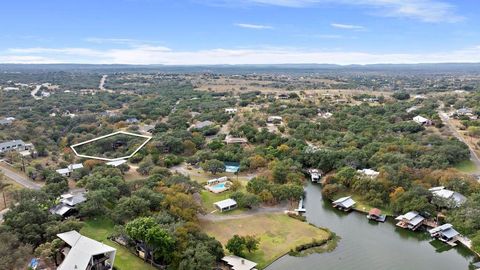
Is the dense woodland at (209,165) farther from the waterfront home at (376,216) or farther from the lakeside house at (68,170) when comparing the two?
the waterfront home at (376,216)

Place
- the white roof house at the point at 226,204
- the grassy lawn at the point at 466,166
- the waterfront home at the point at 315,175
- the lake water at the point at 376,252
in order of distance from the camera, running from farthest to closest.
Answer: the grassy lawn at the point at 466,166 → the waterfront home at the point at 315,175 → the white roof house at the point at 226,204 → the lake water at the point at 376,252

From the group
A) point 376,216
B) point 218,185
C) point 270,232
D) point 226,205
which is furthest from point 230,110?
point 270,232

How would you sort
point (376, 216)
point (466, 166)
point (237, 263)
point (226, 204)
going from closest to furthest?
point (237, 263), point (376, 216), point (226, 204), point (466, 166)

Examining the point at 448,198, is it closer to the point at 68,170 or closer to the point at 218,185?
the point at 218,185

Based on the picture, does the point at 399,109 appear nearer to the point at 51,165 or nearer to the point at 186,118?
the point at 186,118

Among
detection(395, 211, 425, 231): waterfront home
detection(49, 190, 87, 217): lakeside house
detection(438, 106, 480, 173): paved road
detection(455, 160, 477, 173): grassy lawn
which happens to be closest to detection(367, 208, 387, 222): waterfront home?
detection(395, 211, 425, 231): waterfront home

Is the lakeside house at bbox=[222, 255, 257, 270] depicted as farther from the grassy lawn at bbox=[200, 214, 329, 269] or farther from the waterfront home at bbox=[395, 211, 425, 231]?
the waterfront home at bbox=[395, 211, 425, 231]

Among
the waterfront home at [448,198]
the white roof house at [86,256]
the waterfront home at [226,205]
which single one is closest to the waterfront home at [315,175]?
the waterfront home at [448,198]
